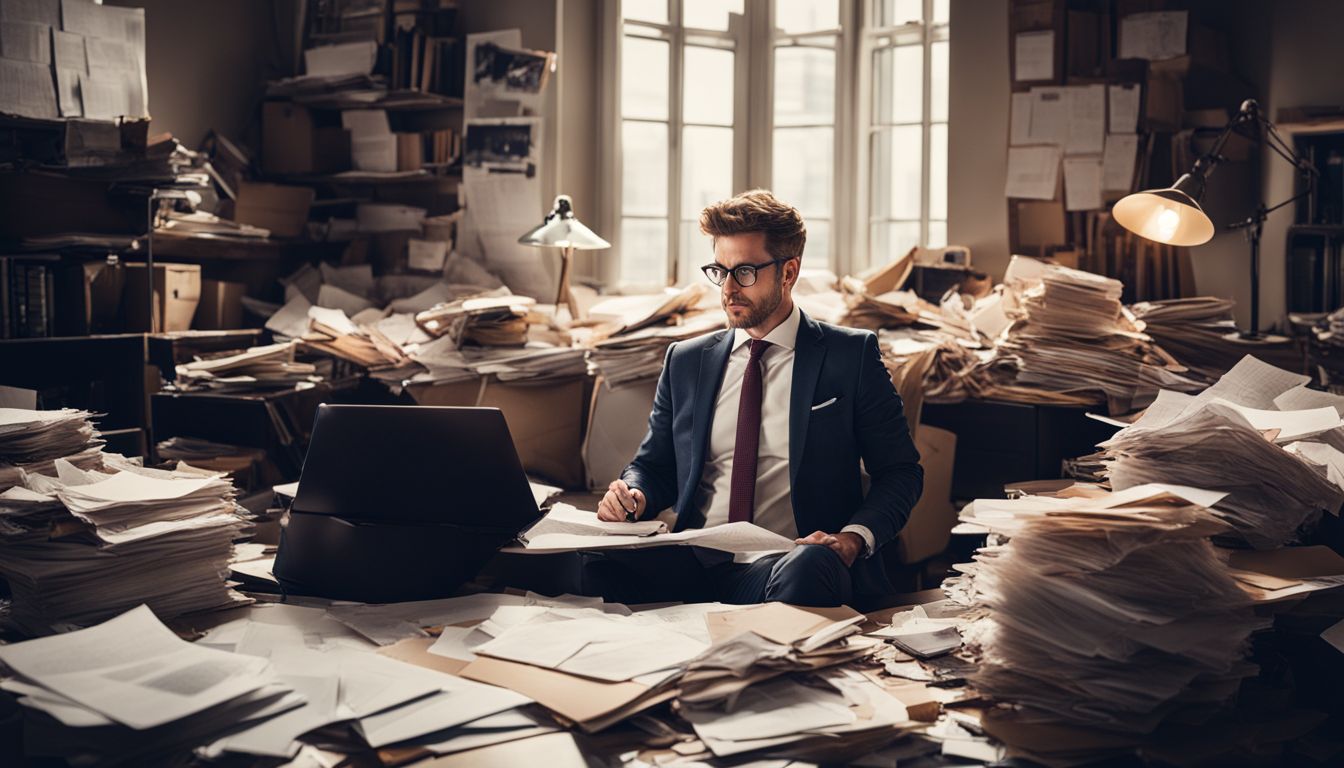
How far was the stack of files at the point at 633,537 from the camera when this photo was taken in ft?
6.88

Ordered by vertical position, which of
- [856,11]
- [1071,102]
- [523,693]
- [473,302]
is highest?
[856,11]

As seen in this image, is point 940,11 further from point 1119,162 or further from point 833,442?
point 833,442

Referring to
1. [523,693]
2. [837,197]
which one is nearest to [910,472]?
[523,693]

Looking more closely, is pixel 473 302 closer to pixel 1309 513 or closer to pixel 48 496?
pixel 48 496

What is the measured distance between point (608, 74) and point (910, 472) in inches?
143

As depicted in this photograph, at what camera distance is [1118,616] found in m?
1.66

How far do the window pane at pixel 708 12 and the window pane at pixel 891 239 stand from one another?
1.32 metres

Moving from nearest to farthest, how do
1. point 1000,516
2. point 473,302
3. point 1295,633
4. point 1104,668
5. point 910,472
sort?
point 1104,668
point 1000,516
point 1295,633
point 910,472
point 473,302

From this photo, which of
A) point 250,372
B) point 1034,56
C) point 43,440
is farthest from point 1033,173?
point 43,440

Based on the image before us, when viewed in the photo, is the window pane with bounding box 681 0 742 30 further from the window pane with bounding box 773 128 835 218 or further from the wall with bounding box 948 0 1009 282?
the wall with bounding box 948 0 1009 282

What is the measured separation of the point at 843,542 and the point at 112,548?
138 centimetres

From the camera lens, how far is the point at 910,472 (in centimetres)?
249

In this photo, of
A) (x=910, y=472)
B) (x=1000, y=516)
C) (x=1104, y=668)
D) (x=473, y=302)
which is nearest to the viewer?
(x=1104, y=668)

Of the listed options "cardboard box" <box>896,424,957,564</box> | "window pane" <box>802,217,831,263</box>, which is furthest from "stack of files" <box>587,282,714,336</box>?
"window pane" <box>802,217,831,263</box>
